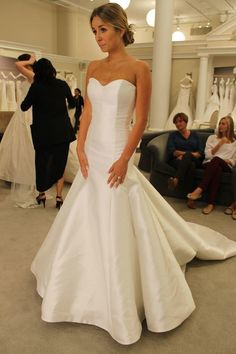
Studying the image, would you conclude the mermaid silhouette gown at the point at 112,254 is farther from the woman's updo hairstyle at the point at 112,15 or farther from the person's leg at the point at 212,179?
the person's leg at the point at 212,179

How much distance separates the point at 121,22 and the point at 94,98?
373mm

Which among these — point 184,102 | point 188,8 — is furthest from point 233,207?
point 188,8

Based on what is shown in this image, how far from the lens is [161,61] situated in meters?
6.41

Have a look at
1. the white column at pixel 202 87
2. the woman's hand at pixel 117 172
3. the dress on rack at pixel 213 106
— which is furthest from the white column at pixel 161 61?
the woman's hand at pixel 117 172

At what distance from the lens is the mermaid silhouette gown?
1.64m

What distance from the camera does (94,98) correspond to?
5.61 ft

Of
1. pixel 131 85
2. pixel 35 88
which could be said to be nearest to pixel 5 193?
pixel 35 88

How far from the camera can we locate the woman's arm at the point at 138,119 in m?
1.60

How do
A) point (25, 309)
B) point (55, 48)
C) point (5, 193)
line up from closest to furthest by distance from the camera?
point (25, 309) → point (5, 193) → point (55, 48)

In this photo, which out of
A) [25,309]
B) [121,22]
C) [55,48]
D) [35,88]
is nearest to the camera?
[121,22]

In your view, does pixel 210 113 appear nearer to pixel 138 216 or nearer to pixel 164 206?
pixel 164 206

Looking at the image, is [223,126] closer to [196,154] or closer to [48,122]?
[196,154]

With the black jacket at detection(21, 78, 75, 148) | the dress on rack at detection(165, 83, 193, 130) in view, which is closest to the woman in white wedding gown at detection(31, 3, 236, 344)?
the black jacket at detection(21, 78, 75, 148)

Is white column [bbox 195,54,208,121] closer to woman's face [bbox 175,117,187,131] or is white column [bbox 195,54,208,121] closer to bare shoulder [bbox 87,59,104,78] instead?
woman's face [bbox 175,117,187,131]
